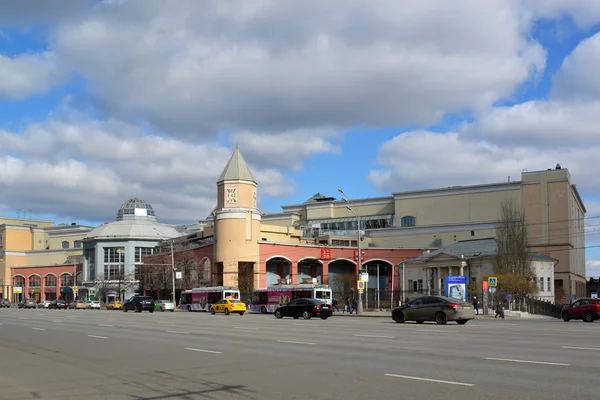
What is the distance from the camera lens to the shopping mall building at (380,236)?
3450 inches

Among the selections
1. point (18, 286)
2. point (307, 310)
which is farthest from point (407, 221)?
point (18, 286)

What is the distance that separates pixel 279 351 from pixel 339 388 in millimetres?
7130

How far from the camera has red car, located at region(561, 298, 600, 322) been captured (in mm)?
40125

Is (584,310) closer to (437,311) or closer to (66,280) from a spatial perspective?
(437,311)

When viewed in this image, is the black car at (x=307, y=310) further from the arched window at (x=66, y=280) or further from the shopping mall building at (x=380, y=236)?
the arched window at (x=66, y=280)

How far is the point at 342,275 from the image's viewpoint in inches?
4013

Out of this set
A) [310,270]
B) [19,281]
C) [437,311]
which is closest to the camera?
[437,311]

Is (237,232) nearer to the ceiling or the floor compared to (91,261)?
nearer to the ceiling

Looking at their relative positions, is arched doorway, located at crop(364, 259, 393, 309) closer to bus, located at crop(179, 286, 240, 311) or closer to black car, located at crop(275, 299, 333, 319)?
bus, located at crop(179, 286, 240, 311)

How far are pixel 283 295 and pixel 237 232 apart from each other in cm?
2550

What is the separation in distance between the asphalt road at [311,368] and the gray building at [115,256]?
309 ft

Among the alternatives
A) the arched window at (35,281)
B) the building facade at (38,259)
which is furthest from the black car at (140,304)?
the arched window at (35,281)

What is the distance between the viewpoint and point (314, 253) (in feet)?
314

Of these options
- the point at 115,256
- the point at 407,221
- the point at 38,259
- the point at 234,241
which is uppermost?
the point at 407,221
